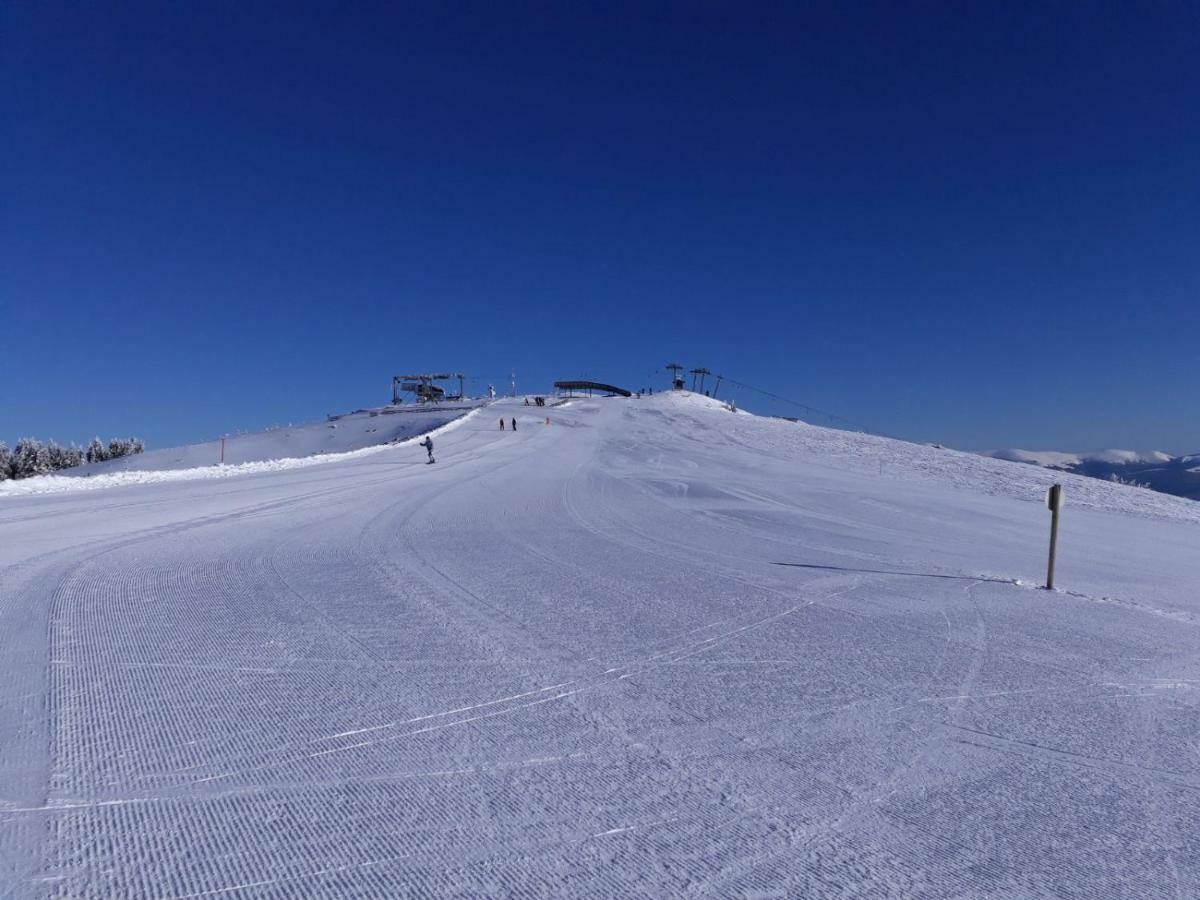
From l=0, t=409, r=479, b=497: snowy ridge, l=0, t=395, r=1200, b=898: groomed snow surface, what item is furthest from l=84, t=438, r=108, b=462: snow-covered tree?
l=0, t=395, r=1200, b=898: groomed snow surface

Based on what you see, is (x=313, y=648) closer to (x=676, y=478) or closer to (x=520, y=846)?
(x=520, y=846)

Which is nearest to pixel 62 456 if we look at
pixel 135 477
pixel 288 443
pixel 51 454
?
pixel 51 454

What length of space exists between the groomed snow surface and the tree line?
253 feet

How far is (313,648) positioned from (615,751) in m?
2.56

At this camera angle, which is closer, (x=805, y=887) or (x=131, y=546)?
(x=805, y=887)

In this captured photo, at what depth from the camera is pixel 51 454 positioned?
8175cm

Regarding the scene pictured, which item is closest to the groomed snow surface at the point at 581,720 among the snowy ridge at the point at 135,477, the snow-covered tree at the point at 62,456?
the snowy ridge at the point at 135,477

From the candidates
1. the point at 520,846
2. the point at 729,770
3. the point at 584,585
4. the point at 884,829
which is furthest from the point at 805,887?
the point at 584,585

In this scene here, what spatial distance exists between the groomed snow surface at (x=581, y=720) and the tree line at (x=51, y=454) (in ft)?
253

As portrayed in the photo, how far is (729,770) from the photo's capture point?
3.21 metres

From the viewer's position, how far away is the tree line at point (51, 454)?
233 feet

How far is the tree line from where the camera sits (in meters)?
71.1

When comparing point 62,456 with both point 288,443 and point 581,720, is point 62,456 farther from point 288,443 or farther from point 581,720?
point 581,720

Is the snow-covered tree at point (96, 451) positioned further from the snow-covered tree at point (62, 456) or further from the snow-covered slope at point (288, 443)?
the snow-covered slope at point (288, 443)
